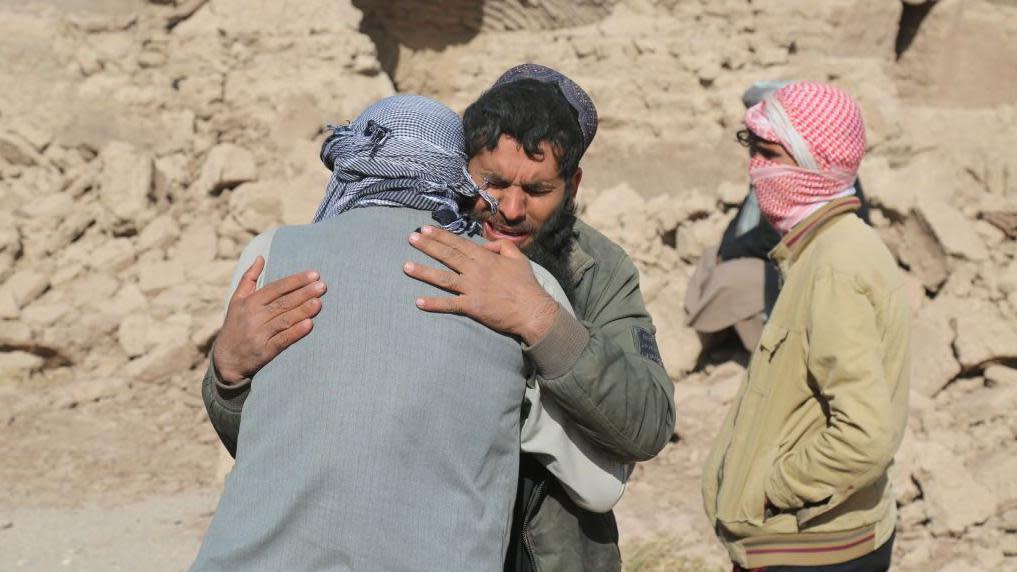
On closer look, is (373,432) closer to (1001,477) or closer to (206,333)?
(1001,477)

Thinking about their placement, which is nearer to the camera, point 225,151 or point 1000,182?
point 1000,182

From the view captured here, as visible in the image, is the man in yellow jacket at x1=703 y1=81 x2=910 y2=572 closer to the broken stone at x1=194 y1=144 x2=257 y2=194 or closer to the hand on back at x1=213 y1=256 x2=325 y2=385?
the hand on back at x1=213 y1=256 x2=325 y2=385

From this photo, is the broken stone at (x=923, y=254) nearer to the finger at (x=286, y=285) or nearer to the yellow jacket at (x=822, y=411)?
the yellow jacket at (x=822, y=411)

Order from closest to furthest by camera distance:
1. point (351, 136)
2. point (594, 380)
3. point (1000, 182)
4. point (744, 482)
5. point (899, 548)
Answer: point (594, 380), point (351, 136), point (744, 482), point (899, 548), point (1000, 182)

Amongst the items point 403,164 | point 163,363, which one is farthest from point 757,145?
point 163,363

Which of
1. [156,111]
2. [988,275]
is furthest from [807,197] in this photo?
[156,111]

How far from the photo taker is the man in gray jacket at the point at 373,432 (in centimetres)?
152

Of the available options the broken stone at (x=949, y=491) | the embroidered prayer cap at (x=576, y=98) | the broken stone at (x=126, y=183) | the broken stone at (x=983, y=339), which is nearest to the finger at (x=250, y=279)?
the embroidered prayer cap at (x=576, y=98)

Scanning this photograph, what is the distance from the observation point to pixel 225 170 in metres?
7.16

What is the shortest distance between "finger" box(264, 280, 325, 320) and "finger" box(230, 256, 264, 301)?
14cm

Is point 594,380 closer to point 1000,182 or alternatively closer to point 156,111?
point 1000,182

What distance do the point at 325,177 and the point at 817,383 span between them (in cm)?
509

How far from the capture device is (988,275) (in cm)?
589

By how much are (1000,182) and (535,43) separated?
3439 millimetres
